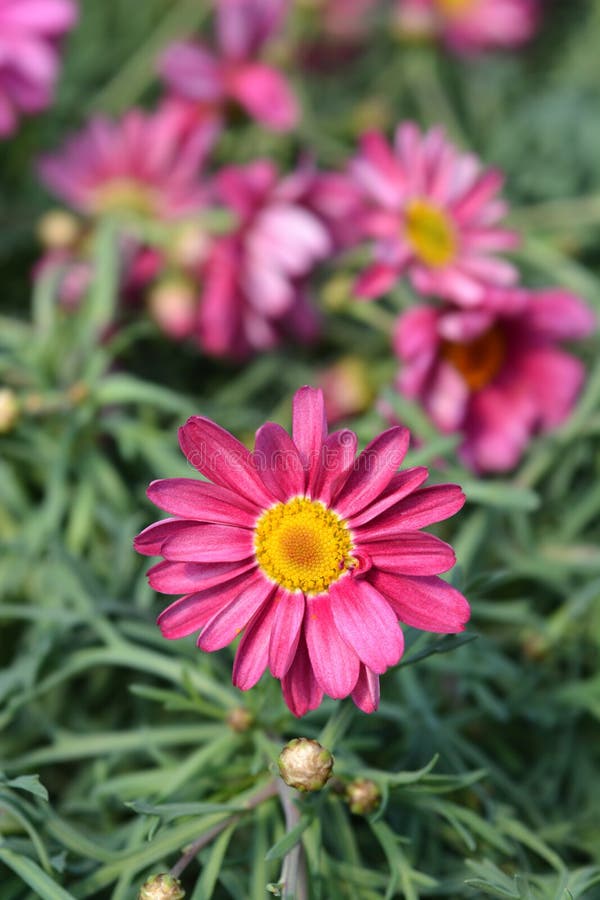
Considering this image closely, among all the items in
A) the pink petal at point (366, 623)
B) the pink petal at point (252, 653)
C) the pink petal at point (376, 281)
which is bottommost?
the pink petal at point (252, 653)

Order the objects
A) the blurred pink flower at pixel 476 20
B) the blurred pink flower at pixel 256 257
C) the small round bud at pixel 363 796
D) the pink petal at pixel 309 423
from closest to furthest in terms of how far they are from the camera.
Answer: the pink petal at pixel 309 423 < the small round bud at pixel 363 796 < the blurred pink flower at pixel 256 257 < the blurred pink flower at pixel 476 20

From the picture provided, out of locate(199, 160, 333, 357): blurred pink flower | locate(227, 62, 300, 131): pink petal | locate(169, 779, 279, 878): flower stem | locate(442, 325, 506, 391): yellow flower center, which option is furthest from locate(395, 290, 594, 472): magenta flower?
locate(169, 779, 279, 878): flower stem

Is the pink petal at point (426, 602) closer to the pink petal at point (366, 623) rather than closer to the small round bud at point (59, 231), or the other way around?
the pink petal at point (366, 623)

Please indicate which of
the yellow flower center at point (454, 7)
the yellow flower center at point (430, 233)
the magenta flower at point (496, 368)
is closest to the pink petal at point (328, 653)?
the magenta flower at point (496, 368)

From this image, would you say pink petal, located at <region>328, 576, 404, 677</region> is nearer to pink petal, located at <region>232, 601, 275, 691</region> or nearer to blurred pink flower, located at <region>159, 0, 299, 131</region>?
pink petal, located at <region>232, 601, 275, 691</region>

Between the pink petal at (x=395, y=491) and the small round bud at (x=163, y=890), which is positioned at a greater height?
the pink petal at (x=395, y=491)

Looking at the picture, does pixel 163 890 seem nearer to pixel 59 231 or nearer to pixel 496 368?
pixel 496 368

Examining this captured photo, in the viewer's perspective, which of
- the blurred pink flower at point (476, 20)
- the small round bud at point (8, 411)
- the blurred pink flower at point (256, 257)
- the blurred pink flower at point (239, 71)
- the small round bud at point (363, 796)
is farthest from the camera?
the blurred pink flower at point (476, 20)
